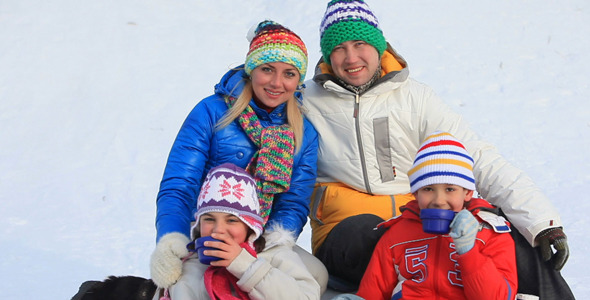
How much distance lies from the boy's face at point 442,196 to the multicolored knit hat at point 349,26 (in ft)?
2.85

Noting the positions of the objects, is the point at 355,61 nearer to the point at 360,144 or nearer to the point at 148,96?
the point at 360,144

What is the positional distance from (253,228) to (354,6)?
116 centimetres

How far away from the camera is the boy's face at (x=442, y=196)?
2.24 metres

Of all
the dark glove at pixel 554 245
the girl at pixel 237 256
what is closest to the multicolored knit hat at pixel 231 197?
the girl at pixel 237 256

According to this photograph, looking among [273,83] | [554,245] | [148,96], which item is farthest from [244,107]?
[148,96]

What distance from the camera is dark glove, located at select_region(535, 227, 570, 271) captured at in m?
2.25

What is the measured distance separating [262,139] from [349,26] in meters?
0.63

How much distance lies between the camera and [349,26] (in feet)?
9.39

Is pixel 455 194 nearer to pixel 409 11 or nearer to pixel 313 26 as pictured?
pixel 313 26

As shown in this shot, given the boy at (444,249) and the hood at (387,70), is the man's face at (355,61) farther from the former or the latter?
the boy at (444,249)

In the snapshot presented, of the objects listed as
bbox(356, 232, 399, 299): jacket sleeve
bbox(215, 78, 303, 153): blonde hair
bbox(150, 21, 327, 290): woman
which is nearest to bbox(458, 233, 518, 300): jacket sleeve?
bbox(356, 232, 399, 299): jacket sleeve

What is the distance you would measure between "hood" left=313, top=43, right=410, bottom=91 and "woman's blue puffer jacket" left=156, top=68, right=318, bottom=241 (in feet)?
0.86

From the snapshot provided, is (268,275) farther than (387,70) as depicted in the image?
No

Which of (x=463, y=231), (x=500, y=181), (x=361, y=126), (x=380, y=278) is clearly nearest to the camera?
(x=463, y=231)
